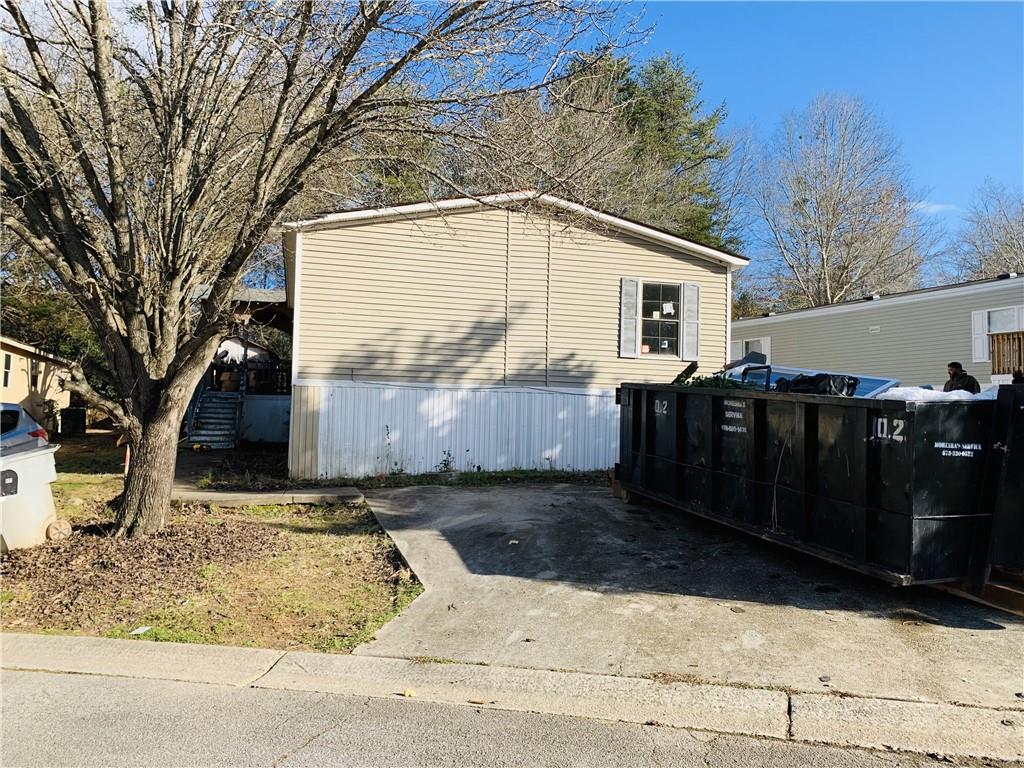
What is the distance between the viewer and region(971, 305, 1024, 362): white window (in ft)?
52.8

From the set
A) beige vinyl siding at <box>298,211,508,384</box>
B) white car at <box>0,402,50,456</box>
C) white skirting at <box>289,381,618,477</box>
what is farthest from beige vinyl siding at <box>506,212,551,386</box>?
white car at <box>0,402,50,456</box>

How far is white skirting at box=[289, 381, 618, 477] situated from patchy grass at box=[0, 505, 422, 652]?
397cm

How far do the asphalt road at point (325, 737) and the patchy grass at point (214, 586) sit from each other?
0.94 m

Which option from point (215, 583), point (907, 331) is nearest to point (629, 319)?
point (215, 583)

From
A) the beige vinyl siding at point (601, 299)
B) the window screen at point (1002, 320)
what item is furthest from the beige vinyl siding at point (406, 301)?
the window screen at point (1002, 320)

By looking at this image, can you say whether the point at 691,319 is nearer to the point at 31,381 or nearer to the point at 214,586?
the point at 214,586

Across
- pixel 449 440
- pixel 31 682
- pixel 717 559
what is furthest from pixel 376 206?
pixel 31 682

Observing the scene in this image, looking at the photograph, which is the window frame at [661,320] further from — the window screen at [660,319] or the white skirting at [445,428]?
the white skirting at [445,428]

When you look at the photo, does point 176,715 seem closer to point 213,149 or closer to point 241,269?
point 241,269

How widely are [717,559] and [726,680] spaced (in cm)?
256

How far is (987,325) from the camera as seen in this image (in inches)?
653

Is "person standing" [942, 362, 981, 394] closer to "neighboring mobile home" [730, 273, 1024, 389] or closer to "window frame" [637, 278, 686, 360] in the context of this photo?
"window frame" [637, 278, 686, 360]

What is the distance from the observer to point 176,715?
370 centimetres

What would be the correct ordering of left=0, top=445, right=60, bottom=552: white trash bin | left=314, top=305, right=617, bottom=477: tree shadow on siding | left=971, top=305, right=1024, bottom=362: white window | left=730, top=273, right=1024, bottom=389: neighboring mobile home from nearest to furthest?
1. left=0, top=445, right=60, bottom=552: white trash bin
2. left=314, top=305, right=617, bottom=477: tree shadow on siding
3. left=971, top=305, right=1024, bottom=362: white window
4. left=730, top=273, right=1024, bottom=389: neighboring mobile home
